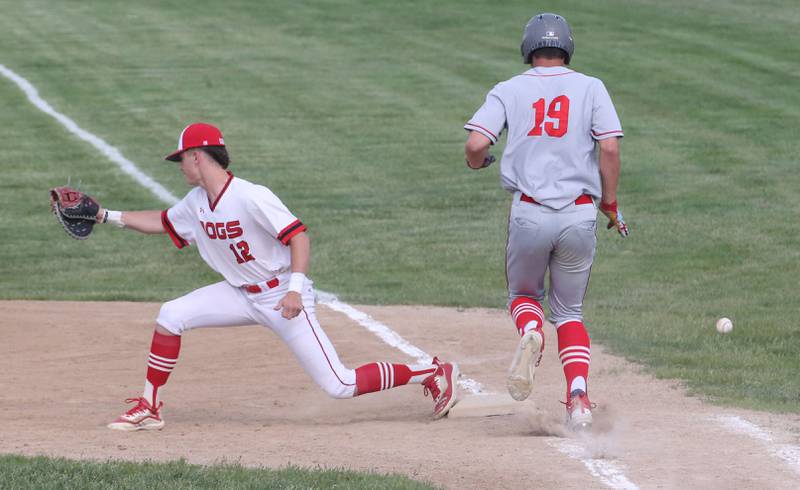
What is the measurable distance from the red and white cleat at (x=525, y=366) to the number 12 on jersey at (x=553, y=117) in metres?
1.04

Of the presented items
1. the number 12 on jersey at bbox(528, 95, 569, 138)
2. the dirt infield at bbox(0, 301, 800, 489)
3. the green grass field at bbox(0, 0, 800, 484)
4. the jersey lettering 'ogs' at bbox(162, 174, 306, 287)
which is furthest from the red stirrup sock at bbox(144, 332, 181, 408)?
the green grass field at bbox(0, 0, 800, 484)

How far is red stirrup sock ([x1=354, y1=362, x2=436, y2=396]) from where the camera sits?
776 cm

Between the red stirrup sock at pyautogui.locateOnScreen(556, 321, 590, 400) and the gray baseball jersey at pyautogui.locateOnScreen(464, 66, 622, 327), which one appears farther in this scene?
the red stirrup sock at pyautogui.locateOnScreen(556, 321, 590, 400)

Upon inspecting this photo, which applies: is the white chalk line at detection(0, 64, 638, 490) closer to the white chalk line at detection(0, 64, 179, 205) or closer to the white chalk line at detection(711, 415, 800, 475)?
the white chalk line at detection(0, 64, 179, 205)

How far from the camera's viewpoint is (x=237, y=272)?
7.59 m

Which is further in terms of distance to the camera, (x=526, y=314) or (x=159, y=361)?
(x=159, y=361)

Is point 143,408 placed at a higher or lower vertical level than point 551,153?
lower

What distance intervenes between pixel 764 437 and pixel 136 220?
12.0 feet

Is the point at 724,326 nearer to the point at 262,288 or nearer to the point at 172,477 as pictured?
the point at 262,288

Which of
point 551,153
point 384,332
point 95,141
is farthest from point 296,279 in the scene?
point 95,141

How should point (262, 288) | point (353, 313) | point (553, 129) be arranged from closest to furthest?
point (553, 129), point (262, 288), point (353, 313)

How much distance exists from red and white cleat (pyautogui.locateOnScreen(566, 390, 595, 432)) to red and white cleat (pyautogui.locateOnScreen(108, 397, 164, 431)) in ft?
7.52

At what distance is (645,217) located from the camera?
48.8ft

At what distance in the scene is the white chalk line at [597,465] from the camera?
6.29m
